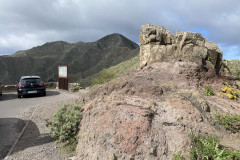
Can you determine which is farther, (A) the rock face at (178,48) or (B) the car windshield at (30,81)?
(B) the car windshield at (30,81)

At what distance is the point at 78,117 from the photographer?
5.19 meters

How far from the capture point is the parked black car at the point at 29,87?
1276 centimetres

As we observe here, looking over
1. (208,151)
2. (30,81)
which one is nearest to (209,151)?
(208,151)

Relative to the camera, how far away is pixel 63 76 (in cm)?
1620

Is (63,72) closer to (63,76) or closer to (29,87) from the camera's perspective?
(63,76)

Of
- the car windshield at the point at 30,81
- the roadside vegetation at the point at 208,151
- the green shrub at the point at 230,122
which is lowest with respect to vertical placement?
the roadside vegetation at the point at 208,151

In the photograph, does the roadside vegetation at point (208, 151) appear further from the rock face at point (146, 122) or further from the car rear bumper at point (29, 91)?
the car rear bumper at point (29, 91)

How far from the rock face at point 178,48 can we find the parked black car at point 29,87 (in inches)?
323

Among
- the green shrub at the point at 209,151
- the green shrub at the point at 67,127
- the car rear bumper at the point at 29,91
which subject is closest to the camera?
the green shrub at the point at 209,151

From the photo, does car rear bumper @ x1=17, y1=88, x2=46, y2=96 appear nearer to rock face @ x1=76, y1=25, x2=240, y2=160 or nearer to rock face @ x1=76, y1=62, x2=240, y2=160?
rock face @ x1=76, y1=25, x2=240, y2=160

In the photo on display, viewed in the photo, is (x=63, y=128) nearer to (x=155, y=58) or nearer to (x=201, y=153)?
(x=201, y=153)

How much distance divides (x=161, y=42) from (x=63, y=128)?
20.4 feet

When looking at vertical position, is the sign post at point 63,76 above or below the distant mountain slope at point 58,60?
below

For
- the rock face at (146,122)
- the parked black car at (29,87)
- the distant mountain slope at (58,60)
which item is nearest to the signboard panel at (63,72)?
the parked black car at (29,87)
